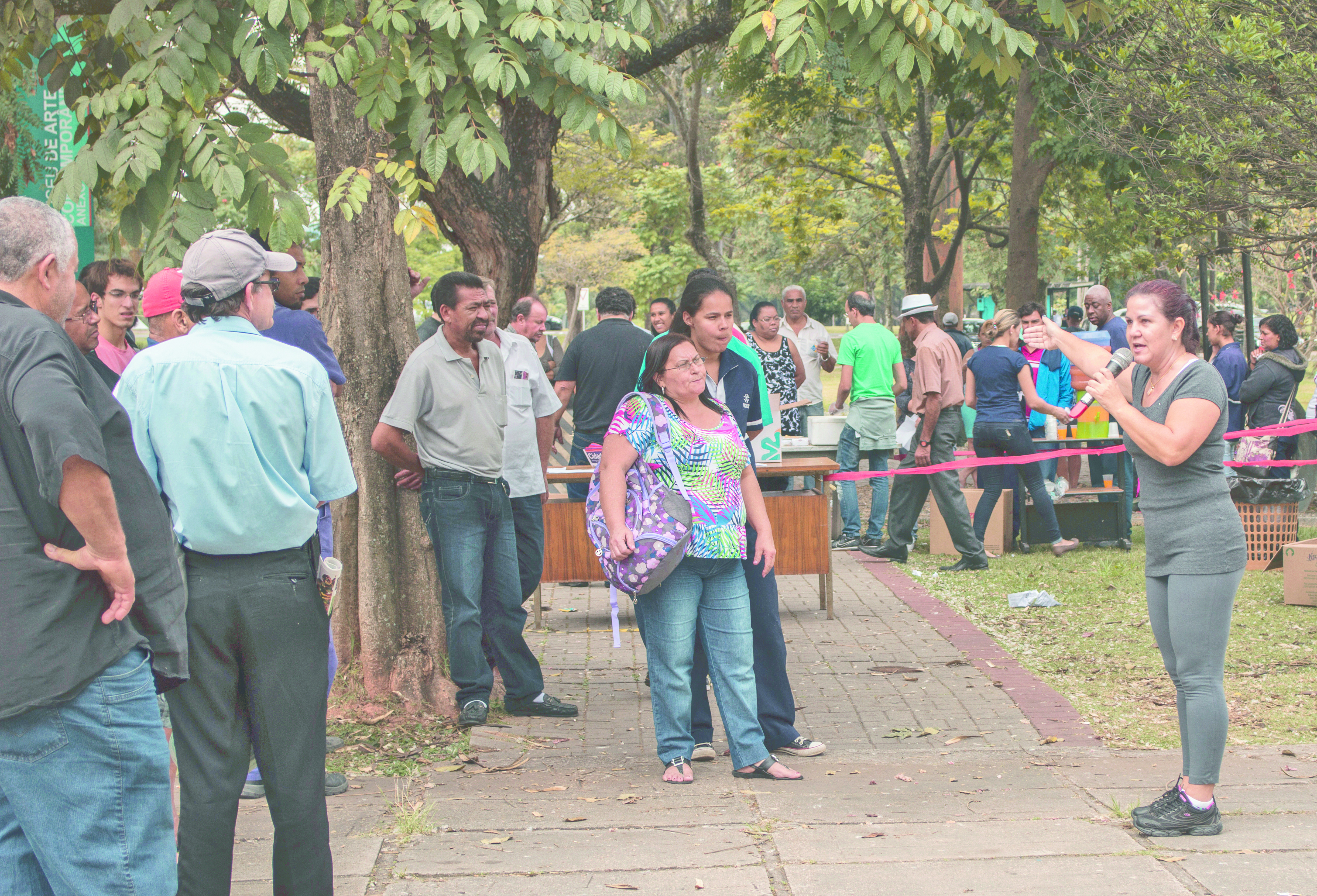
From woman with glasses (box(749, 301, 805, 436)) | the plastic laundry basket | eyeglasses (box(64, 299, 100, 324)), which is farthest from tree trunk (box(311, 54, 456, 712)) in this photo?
the plastic laundry basket

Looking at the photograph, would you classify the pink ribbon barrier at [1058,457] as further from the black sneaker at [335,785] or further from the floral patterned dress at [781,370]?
the black sneaker at [335,785]

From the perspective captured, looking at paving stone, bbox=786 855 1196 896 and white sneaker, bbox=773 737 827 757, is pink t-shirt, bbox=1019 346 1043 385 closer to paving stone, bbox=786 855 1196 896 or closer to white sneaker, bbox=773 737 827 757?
white sneaker, bbox=773 737 827 757

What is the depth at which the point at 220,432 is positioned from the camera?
326 cm

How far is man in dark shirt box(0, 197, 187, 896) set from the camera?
2627 mm

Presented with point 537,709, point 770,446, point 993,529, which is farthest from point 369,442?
point 993,529

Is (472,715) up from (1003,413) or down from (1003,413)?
down

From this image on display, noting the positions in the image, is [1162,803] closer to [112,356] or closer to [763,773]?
[763,773]

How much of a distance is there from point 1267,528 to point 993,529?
7.26ft

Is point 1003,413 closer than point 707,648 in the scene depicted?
No

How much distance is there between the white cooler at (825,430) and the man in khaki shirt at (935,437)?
0.67 meters

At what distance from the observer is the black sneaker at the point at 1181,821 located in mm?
4258

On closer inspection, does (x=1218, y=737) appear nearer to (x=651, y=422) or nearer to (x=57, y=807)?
(x=651, y=422)

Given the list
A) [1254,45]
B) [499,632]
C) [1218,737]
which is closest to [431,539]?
[499,632]

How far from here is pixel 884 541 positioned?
35.6 ft
